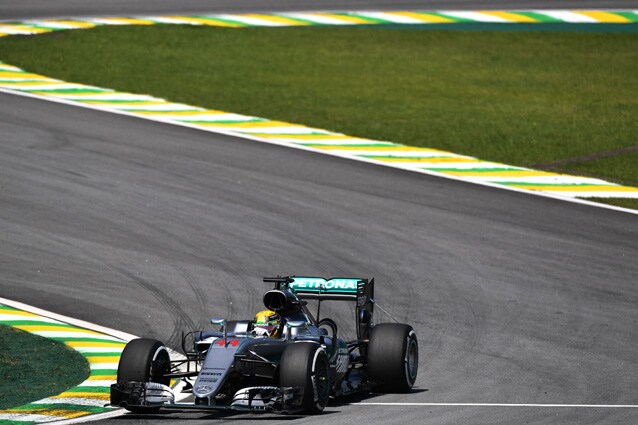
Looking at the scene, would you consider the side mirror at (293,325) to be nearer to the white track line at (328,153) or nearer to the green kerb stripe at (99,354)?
the green kerb stripe at (99,354)

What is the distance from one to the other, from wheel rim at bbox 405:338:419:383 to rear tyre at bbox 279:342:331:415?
1.42m

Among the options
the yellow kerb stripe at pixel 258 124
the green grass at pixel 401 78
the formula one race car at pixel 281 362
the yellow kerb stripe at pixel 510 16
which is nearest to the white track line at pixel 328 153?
the yellow kerb stripe at pixel 258 124

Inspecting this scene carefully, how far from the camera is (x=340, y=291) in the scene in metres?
14.0

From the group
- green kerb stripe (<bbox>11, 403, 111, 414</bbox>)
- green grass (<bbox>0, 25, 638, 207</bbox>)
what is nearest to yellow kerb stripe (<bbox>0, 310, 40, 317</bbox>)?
green kerb stripe (<bbox>11, 403, 111, 414</bbox>)

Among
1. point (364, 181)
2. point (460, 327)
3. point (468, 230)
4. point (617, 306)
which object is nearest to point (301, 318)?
point (460, 327)

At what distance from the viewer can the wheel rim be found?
536 inches

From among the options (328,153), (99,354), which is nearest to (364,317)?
(99,354)

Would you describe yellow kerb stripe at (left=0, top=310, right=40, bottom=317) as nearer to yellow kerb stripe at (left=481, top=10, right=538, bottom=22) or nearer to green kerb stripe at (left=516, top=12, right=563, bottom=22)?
yellow kerb stripe at (left=481, top=10, right=538, bottom=22)

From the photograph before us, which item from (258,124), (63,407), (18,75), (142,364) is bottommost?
(63,407)

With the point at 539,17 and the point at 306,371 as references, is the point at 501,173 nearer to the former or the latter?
the point at 306,371

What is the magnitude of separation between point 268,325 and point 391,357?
4.48 ft

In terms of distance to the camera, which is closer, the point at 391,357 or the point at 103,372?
the point at 391,357

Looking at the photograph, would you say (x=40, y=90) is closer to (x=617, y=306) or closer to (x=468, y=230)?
(x=468, y=230)

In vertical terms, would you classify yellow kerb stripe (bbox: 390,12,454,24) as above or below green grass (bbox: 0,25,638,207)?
above
